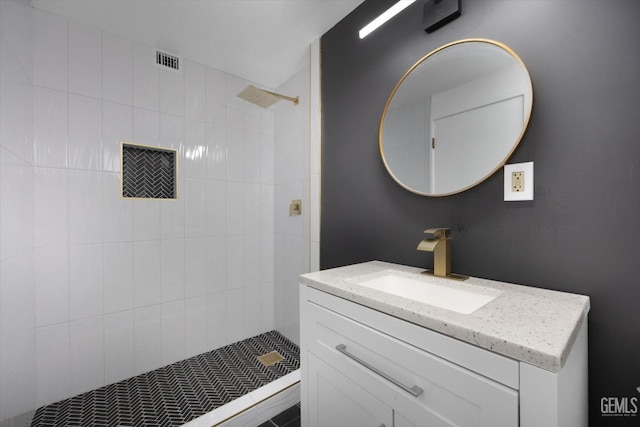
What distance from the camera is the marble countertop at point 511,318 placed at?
1.72 ft

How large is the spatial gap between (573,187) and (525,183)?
0.42 ft

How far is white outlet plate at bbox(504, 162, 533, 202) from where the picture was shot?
37.5 inches

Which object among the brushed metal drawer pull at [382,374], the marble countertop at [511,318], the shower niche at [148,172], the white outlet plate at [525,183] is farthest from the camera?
the shower niche at [148,172]

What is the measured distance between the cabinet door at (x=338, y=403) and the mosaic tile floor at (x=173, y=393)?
86cm

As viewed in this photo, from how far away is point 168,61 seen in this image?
199 centimetres

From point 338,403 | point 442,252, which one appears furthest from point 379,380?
point 442,252

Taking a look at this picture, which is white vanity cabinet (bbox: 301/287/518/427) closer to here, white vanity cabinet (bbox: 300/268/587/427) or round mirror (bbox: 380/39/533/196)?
white vanity cabinet (bbox: 300/268/587/427)

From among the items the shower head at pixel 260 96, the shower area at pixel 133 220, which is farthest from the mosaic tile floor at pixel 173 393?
the shower head at pixel 260 96

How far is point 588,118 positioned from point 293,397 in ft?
6.12

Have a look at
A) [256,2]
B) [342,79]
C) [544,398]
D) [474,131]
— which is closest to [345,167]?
[342,79]

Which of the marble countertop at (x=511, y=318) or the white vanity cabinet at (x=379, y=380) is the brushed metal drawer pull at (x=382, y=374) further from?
the marble countertop at (x=511, y=318)

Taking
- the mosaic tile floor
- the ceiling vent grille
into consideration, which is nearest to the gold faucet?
the mosaic tile floor

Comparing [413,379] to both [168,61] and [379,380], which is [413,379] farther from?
[168,61]

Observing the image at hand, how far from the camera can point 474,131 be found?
1104mm
